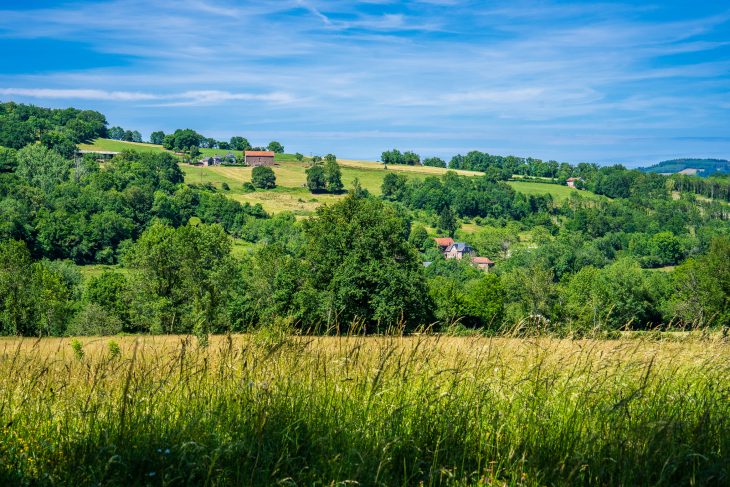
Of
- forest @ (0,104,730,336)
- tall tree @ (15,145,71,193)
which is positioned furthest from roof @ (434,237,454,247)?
tall tree @ (15,145,71,193)

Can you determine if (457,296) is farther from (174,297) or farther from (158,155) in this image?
(158,155)

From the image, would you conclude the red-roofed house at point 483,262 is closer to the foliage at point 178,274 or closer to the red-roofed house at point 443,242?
the red-roofed house at point 443,242

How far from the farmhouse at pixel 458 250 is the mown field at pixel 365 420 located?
125924 mm

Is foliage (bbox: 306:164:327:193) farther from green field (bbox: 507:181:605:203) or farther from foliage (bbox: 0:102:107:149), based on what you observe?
foliage (bbox: 0:102:107:149)

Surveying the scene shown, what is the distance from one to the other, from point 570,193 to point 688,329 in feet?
620

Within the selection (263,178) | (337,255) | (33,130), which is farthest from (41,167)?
(337,255)

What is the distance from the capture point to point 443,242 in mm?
144500

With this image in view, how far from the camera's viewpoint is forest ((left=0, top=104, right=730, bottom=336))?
39125mm

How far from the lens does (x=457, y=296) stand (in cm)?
6762

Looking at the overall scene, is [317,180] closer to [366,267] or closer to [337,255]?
[337,255]

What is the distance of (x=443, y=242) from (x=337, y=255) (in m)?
106

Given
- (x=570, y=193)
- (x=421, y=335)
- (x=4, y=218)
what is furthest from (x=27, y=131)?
(x=421, y=335)

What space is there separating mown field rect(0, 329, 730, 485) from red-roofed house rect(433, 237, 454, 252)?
429 feet

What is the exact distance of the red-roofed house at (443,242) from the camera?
138m
